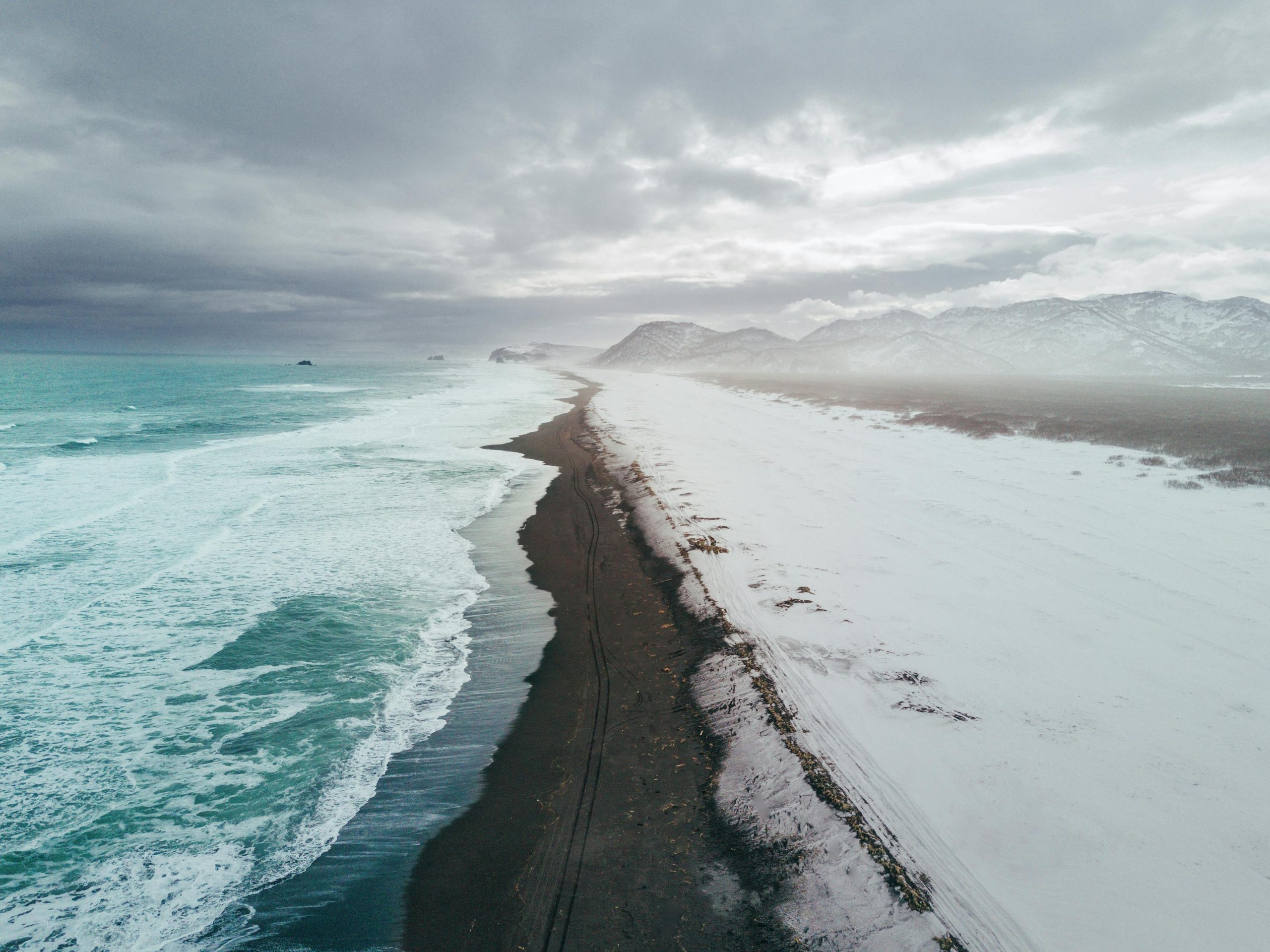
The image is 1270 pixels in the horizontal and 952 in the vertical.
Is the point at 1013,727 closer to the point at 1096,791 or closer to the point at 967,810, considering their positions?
the point at 1096,791

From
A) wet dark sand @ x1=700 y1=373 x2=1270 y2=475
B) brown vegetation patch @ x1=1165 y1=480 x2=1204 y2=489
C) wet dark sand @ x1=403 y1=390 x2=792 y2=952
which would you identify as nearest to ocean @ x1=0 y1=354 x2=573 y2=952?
wet dark sand @ x1=403 y1=390 x2=792 y2=952

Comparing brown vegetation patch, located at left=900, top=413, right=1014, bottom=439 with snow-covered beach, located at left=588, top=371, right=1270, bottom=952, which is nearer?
snow-covered beach, located at left=588, top=371, right=1270, bottom=952

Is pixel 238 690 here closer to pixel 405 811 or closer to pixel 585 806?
pixel 405 811

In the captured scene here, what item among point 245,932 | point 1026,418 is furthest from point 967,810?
point 1026,418

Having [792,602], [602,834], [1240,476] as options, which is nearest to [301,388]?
[792,602]

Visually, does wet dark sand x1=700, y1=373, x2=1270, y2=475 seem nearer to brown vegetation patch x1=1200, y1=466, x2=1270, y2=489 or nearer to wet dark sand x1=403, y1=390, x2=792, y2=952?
brown vegetation patch x1=1200, y1=466, x2=1270, y2=489
